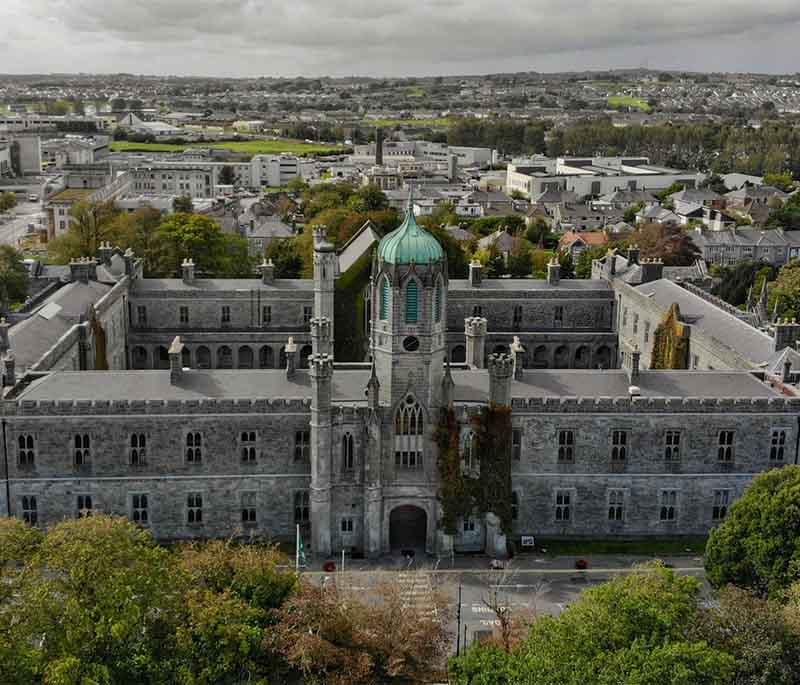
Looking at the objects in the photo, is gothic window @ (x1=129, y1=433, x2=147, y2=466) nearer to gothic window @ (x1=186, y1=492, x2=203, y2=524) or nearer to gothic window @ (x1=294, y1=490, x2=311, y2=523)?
gothic window @ (x1=186, y1=492, x2=203, y2=524)

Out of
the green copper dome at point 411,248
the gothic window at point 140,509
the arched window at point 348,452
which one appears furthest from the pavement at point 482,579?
the green copper dome at point 411,248

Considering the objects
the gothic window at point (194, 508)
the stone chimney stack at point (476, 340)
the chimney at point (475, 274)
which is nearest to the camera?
the gothic window at point (194, 508)

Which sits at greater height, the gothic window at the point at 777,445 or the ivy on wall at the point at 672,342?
the ivy on wall at the point at 672,342

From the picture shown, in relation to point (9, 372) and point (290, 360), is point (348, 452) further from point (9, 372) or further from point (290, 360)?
point (9, 372)

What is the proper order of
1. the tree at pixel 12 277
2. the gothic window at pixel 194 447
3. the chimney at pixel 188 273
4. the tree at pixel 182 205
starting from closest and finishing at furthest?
the gothic window at pixel 194 447, the chimney at pixel 188 273, the tree at pixel 12 277, the tree at pixel 182 205

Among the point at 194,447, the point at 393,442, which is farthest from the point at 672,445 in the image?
the point at 194,447

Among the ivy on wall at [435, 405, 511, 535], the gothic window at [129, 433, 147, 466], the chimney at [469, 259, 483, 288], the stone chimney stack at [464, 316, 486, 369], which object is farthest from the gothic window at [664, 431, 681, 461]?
the chimney at [469, 259, 483, 288]

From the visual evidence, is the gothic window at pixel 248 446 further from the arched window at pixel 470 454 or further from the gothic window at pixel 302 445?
the arched window at pixel 470 454
